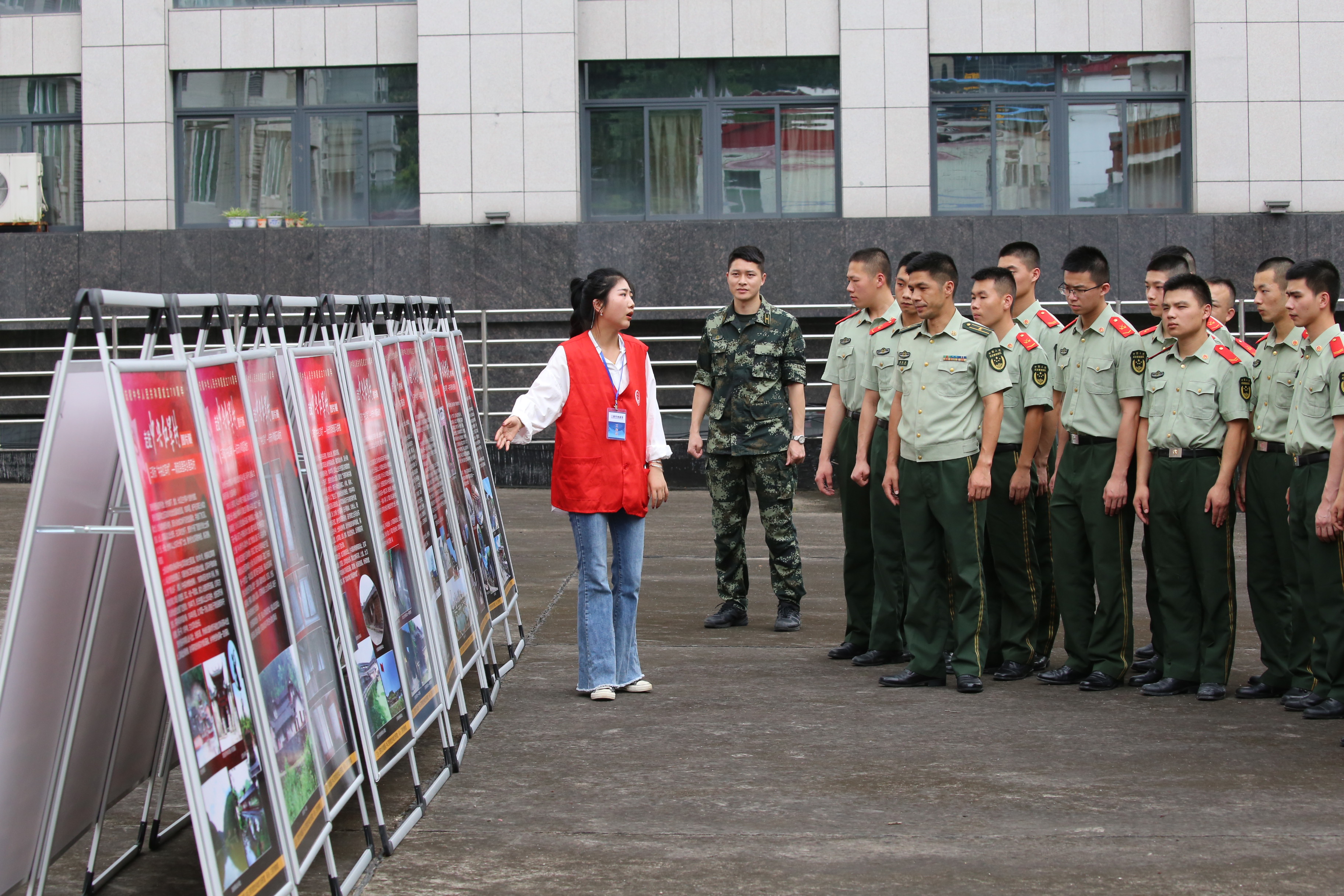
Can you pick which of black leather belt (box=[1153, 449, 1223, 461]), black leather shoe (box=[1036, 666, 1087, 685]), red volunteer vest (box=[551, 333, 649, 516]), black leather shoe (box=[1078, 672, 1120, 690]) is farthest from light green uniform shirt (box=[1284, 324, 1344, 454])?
red volunteer vest (box=[551, 333, 649, 516])

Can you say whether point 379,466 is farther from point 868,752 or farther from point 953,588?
point 953,588

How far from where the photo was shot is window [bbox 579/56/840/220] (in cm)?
1811

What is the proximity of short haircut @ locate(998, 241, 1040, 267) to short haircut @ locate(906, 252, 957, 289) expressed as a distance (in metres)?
0.76

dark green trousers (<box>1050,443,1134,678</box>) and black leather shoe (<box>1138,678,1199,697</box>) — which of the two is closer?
black leather shoe (<box>1138,678,1199,697</box>)

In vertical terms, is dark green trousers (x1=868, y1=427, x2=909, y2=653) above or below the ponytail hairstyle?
below

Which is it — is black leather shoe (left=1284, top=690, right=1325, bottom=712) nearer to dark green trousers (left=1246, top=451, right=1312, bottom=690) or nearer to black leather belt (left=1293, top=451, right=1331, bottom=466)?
dark green trousers (left=1246, top=451, right=1312, bottom=690)

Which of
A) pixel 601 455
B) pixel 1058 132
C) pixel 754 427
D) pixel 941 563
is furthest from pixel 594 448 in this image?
pixel 1058 132

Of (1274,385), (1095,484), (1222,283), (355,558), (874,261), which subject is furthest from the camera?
(1222,283)

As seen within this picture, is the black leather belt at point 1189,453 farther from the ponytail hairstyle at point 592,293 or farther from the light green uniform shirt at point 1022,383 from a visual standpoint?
the ponytail hairstyle at point 592,293

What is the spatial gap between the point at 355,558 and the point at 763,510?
3.87m

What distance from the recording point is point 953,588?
687 centimetres

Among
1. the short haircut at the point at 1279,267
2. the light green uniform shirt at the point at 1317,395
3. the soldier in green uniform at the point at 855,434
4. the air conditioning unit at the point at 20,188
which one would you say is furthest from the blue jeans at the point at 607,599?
the air conditioning unit at the point at 20,188

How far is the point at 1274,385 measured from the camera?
6.38m

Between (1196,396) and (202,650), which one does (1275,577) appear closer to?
(1196,396)
